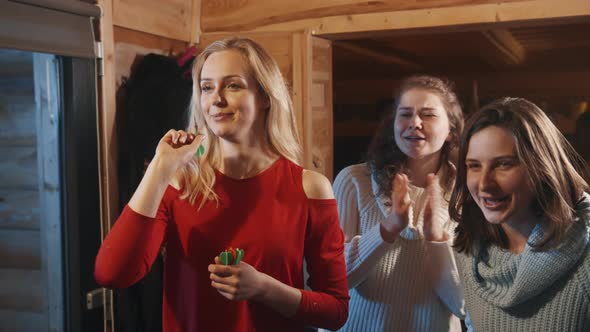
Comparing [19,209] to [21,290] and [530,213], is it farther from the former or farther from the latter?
[530,213]

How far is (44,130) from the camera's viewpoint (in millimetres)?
2178

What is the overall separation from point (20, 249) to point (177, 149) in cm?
133

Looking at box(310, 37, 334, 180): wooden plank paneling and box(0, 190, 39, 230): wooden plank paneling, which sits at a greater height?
box(310, 37, 334, 180): wooden plank paneling

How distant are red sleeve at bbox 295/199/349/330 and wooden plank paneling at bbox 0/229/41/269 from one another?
1.33 m

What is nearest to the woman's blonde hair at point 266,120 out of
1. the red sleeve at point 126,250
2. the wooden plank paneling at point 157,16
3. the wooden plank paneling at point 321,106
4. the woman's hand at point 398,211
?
the red sleeve at point 126,250

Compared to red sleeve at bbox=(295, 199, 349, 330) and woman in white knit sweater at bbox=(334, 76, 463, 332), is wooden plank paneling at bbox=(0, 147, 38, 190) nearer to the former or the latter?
woman in white knit sweater at bbox=(334, 76, 463, 332)

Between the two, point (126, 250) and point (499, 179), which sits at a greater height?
point (499, 179)

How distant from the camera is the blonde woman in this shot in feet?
4.15

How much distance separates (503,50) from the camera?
479 centimetres

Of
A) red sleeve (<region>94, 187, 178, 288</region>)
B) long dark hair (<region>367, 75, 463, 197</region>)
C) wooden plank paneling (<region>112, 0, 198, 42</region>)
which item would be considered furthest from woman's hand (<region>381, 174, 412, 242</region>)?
wooden plank paneling (<region>112, 0, 198, 42</region>)

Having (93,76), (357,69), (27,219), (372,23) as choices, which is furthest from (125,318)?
(357,69)

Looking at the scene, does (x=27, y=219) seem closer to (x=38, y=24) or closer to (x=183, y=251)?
(x=38, y=24)

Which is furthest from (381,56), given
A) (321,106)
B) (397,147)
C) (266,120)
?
(266,120)

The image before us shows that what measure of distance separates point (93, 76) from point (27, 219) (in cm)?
59
